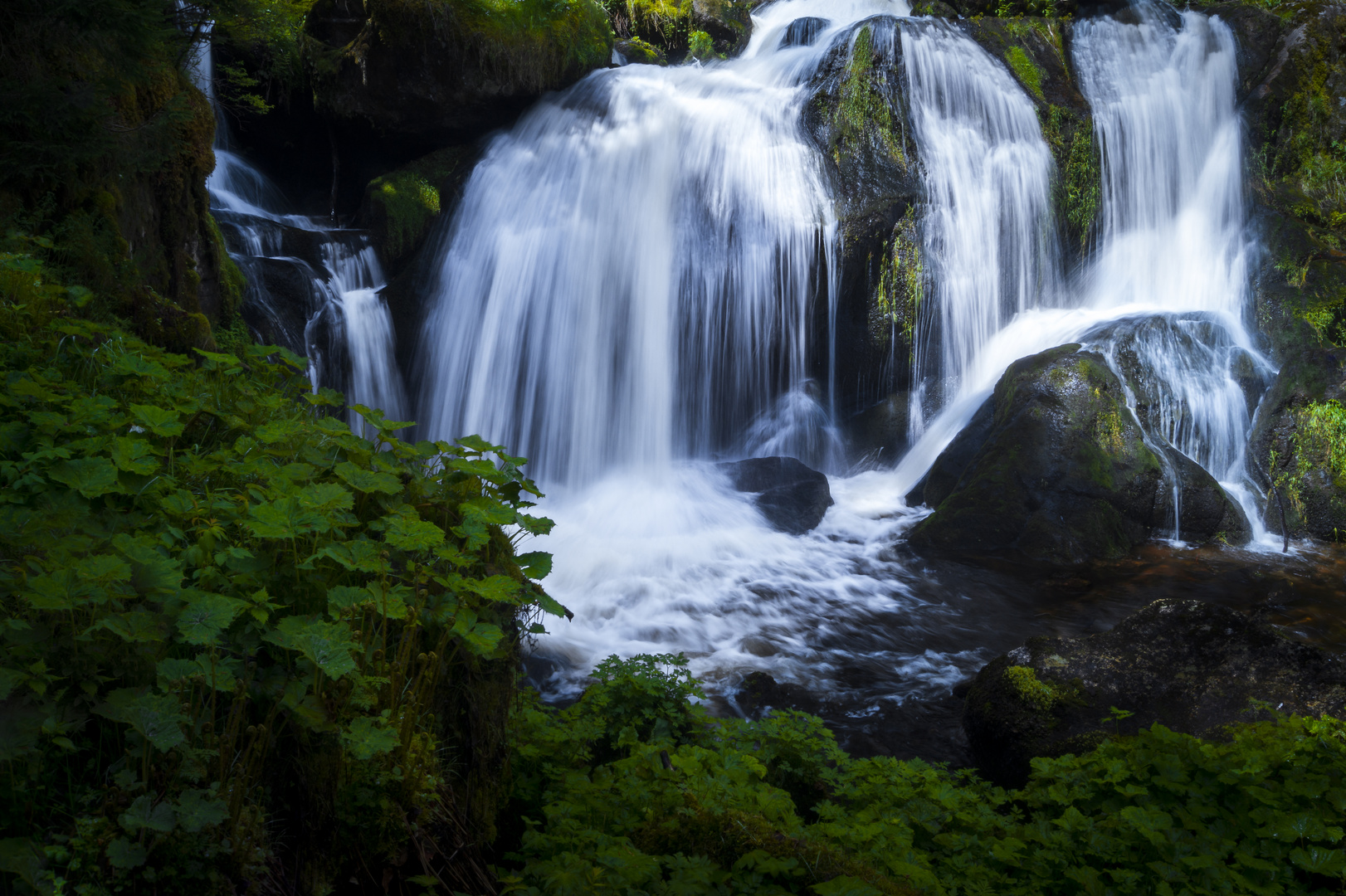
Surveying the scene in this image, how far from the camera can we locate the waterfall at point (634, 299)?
10.2 metres

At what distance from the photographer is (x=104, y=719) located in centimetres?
156

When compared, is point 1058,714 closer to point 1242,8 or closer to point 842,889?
point 842,889

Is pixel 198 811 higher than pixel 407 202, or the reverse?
pixel 407 202

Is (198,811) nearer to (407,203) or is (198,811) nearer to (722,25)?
(407,203)

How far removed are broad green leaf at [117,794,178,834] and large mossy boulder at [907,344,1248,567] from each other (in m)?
7.46

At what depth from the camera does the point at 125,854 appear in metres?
1.41

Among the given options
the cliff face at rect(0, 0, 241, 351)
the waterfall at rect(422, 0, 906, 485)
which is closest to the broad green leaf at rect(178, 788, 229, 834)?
the cliff face at rect(0, 0, 241, 351)

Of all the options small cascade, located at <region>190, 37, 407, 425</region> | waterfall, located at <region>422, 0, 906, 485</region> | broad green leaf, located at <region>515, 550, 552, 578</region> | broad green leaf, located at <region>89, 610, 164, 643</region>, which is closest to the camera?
broad green leaf, located at <region>89, 610, 164, 643</region>

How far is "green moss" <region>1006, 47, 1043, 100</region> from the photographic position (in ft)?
41.2

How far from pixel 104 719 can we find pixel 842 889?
171cm

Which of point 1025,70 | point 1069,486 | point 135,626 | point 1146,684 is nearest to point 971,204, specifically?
point 1025,70

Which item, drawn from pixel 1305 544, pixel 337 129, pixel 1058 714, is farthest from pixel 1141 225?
pixel 337 129

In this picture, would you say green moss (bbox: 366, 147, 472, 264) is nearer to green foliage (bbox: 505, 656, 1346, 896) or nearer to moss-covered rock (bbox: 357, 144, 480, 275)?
moss-covered rock (bbox: 357, 144, 480, 275)

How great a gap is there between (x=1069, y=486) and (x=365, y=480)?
24.7 ft
